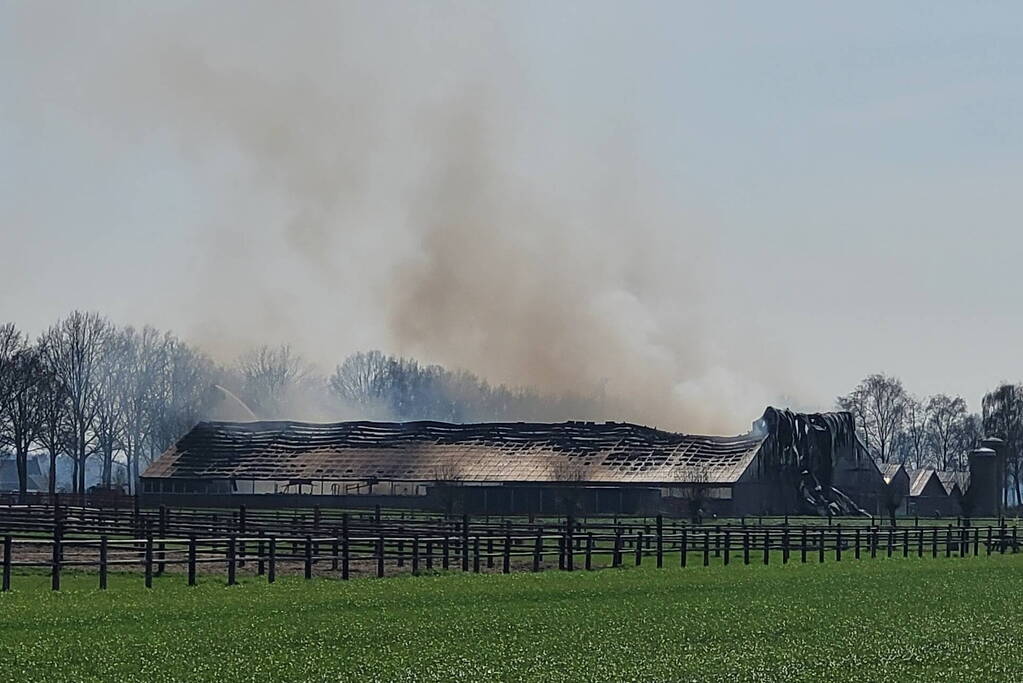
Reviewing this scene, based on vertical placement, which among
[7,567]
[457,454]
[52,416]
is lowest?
[7,567]

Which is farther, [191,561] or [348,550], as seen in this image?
[348,550]

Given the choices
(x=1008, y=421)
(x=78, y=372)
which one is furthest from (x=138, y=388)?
(x=1008, y=421)

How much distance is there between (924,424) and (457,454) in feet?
246

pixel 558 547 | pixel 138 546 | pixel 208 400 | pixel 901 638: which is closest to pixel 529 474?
pixel 208 400

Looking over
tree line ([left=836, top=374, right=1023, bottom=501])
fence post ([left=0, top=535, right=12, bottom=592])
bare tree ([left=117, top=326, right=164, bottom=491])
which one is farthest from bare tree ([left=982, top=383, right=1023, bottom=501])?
fence post ([left=0, top=535, right=12, bottom=592])

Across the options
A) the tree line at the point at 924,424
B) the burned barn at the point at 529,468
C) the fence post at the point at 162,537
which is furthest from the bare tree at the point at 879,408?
the fence post at the point at 162,537

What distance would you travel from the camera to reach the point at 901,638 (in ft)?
71.7

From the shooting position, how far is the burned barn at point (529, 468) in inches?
3482

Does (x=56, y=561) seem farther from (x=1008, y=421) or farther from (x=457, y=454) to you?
(x=1008, y=421)

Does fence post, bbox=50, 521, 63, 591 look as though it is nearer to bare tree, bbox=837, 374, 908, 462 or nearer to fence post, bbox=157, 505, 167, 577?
fence post, bbox=157, 505, 167, 577

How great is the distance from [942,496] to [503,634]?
325 ft

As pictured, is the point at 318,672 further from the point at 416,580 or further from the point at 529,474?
the point at 529,474

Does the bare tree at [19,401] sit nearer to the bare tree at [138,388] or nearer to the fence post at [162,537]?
the bare tree at [138,388]

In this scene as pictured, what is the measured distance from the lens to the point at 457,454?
95.8 meters
